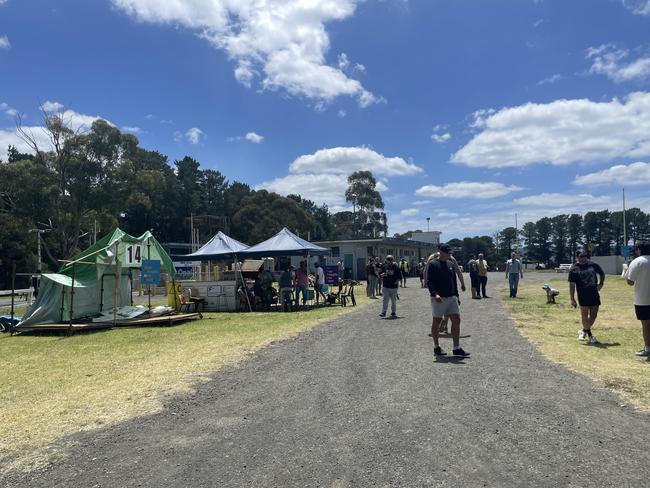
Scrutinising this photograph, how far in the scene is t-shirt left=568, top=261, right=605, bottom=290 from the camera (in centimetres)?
900

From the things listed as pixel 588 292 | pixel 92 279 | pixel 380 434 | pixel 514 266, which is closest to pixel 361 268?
pixel 514 266

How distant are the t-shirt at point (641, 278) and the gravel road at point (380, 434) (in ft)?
5.88

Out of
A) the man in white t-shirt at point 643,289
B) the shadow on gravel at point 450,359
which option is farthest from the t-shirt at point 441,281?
the man in white t-shirt at point 643,289

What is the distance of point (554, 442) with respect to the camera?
4.21 meters

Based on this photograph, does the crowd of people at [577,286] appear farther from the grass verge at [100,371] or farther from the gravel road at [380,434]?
the grass verge at [100,371]

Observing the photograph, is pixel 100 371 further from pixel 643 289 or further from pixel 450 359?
pixel 643 289

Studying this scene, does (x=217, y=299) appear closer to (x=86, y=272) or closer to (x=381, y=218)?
(x=86, y=272)

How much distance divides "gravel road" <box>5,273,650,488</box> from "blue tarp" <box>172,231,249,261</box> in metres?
12.7

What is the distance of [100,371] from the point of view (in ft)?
26.5

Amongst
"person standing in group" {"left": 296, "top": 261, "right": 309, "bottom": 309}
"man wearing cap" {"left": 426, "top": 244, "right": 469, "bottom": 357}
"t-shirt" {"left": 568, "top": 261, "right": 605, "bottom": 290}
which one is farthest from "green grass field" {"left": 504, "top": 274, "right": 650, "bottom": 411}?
"person standing in group" {"left": 296, "top": 261, "right": 309, "bottom": 309}

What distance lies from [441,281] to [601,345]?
320 cm

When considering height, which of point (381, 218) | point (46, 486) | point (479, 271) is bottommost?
point (46, 486)

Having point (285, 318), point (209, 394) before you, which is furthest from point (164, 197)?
point (209, 394)

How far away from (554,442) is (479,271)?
15.3 m
